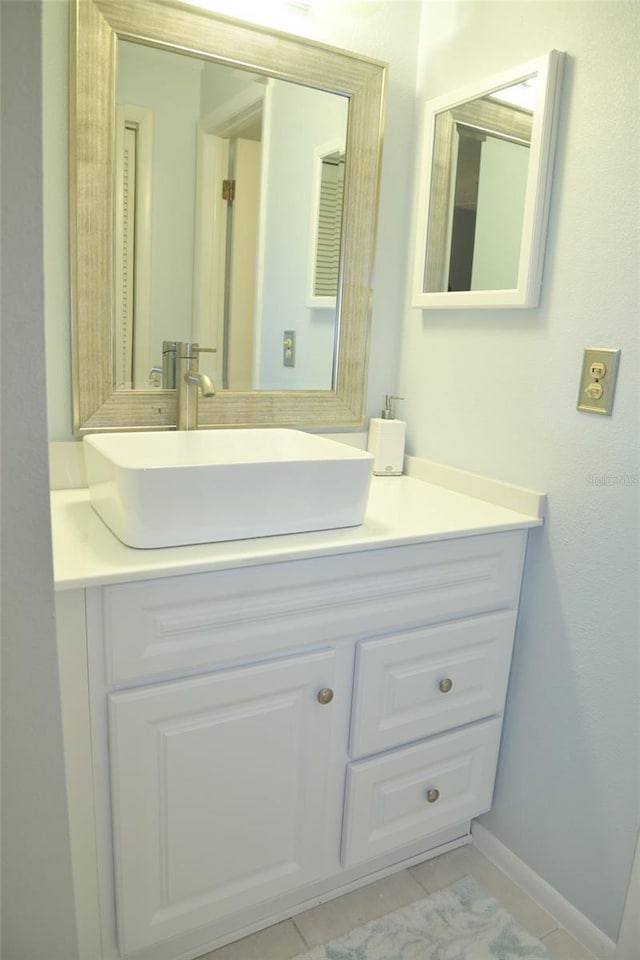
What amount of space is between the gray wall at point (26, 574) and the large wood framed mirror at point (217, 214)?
771 millimetres

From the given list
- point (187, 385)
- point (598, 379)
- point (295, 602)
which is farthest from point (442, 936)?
point (187, 385)

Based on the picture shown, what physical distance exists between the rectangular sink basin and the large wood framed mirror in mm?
222

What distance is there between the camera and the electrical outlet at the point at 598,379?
4.17 ft

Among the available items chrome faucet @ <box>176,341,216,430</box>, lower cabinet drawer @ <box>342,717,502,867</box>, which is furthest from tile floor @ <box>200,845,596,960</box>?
chrome faucet @ <box>176,341,216,430</box>

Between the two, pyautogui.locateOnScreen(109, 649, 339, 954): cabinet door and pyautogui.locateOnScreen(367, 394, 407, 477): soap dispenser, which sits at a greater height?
pyautogui.locateOnScreen(367, 394, 407, 477): soap dispenser

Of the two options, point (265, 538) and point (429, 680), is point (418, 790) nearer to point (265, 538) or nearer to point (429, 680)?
point (429, 680)

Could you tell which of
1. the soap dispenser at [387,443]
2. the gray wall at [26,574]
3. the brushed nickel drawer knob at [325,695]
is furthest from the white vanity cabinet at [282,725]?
the soap dispenser at [387,443]

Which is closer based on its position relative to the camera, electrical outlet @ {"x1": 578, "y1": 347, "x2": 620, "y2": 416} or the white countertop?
the white countertop

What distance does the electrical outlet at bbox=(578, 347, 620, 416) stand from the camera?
1.27m

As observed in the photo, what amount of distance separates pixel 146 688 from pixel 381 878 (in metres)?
0.81

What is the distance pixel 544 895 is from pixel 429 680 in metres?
0.56

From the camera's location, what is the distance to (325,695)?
1.27 metres

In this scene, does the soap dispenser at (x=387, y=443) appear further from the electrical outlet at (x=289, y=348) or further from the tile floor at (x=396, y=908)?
the tile floor at (x=396, y=908)

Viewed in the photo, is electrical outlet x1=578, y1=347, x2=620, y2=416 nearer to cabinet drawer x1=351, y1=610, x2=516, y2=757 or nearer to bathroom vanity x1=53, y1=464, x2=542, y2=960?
bathroom vanity x1=53, y1=464, x2=542, y2=960
